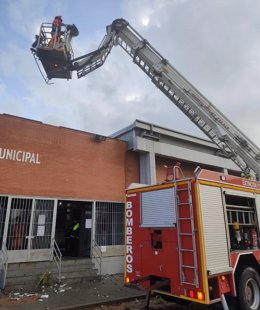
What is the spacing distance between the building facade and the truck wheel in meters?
6.98

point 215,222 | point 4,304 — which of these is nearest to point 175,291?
point 215,222

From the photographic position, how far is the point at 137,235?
7.15 m

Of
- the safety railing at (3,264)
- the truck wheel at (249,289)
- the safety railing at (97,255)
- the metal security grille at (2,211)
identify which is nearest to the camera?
the truck wheel at (249,289)

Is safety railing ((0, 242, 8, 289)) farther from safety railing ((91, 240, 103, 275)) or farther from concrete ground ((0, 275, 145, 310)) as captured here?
safety railing ((91, 240, 103, 275))

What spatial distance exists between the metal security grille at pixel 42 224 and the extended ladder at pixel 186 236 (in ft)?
22.5

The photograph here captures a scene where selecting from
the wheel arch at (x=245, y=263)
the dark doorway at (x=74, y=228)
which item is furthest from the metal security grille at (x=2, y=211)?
the wheel arch at (x=245, y=263)

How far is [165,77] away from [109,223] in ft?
22.7

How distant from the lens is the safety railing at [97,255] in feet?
39.4

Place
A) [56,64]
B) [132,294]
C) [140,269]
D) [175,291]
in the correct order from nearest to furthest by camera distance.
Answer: [175,291]
[140,269]
[132,294]
[56,64]

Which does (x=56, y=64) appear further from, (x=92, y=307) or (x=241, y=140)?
(x=92, y=307)

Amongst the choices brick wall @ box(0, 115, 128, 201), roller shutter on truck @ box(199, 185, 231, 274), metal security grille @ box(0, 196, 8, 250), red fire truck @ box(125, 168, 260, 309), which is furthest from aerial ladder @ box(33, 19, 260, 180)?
metal security grille @ box(0, 196, 8, 250)

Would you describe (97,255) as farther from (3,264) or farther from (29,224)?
(3,264)

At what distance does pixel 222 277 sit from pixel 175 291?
39.4 inches

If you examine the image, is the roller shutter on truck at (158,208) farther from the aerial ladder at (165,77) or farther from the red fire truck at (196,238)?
the aerial ladder at (165,77)
